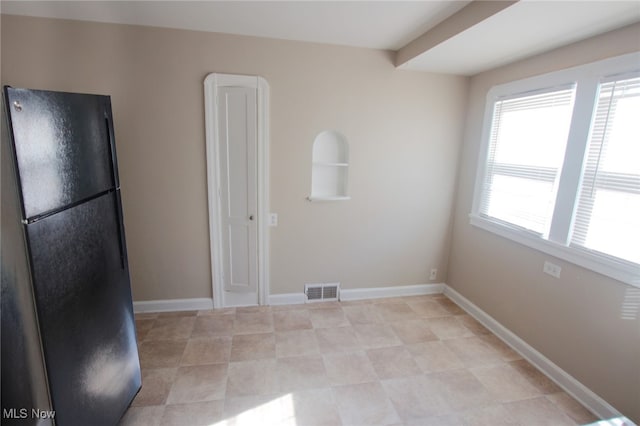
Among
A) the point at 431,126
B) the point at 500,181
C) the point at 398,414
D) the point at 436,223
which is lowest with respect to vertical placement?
the point at 398,414

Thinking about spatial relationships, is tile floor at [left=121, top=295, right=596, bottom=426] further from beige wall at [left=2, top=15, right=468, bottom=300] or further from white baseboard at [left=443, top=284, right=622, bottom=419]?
beige wall at [left=2, top=15, right=468, bottom=300]

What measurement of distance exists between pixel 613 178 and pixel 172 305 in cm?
383

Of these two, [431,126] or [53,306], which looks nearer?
[53,306]

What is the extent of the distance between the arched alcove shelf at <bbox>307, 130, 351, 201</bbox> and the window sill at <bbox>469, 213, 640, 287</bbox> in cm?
153

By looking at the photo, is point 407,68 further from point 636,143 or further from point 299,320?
point 299,320

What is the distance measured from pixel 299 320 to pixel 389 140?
82.7 inches

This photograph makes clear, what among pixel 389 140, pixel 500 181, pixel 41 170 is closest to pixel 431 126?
pixel 389 140

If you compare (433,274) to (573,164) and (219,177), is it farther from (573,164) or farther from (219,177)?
(219,177)

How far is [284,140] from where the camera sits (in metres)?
2.99

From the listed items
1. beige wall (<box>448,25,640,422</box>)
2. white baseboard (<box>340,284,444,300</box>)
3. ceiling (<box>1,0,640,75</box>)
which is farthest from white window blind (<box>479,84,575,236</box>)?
white baseboard (<box>340,284,444,300</box>)

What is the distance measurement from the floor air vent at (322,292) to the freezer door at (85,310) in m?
1.78

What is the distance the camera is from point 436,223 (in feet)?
11.7

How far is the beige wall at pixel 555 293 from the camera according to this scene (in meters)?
1.94

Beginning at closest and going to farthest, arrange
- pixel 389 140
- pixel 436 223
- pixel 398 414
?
pixel 398 414, pixel 389 140, pixel 436 223
